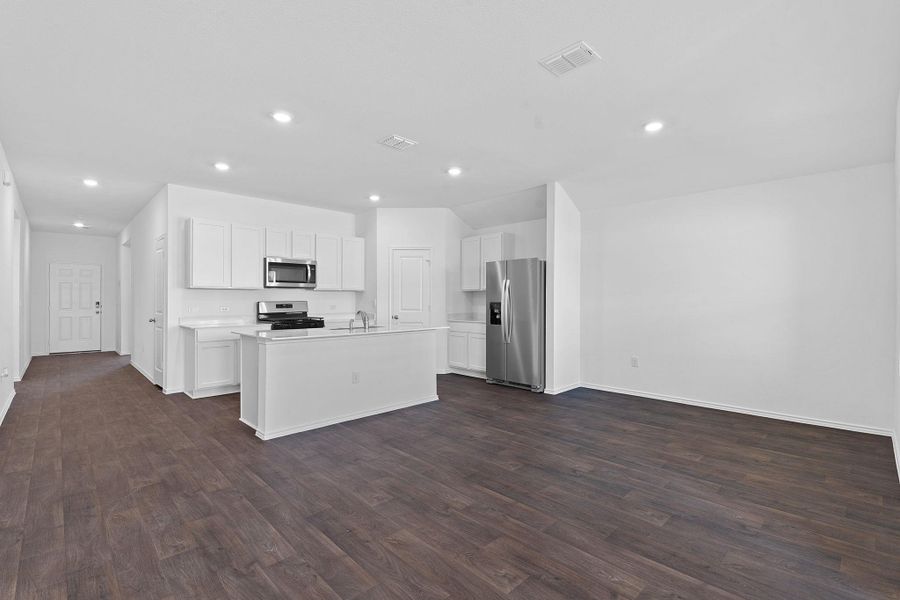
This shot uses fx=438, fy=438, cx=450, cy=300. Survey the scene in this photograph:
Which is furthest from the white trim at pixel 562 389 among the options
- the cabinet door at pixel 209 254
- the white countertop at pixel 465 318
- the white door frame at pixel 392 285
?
the cabinet door at pixel 209 254

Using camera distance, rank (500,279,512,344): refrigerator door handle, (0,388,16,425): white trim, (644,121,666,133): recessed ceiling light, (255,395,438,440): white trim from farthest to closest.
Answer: (500,279,512,344): refrigerator door handle < (0,388,16,425): white trim < (255,395,438,440): white trim < (644,121,666,133): recessed ceiling light

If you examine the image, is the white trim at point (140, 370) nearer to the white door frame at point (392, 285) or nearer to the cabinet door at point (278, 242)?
the cabinet door at point (278, 242)

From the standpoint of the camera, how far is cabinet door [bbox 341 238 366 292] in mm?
6840

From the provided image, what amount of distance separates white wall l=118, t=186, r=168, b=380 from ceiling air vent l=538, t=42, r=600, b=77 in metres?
5.01

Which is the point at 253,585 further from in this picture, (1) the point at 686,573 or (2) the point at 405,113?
(2) the point at 405,113

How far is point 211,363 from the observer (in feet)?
17.4

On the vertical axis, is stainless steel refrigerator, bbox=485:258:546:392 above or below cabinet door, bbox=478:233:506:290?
below

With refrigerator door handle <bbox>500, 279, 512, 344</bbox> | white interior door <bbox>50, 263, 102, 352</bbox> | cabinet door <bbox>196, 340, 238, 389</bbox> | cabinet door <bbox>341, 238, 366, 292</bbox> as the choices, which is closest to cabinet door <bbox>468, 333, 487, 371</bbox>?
refrigerator door handle <bbox>500, 279, 512, 344</bbox>

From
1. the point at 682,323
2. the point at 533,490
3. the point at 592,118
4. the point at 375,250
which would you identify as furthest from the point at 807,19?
the point at 375,250

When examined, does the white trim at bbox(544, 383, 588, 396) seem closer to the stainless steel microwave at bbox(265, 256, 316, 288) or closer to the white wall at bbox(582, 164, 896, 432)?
the white wall at bbox(582, 164, 896, 432)

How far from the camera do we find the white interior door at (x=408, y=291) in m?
6.90

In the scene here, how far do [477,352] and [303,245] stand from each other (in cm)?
300

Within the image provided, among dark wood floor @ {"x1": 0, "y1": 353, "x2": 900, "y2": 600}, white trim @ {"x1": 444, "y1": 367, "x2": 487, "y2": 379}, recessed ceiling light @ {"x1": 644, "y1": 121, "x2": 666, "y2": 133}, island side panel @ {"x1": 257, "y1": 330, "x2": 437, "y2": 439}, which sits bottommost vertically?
dark wood floor @ {"x1": 0, "y1": 353, "x2": 900, "y2": 600}

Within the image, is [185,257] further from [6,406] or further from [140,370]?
[140,370]
